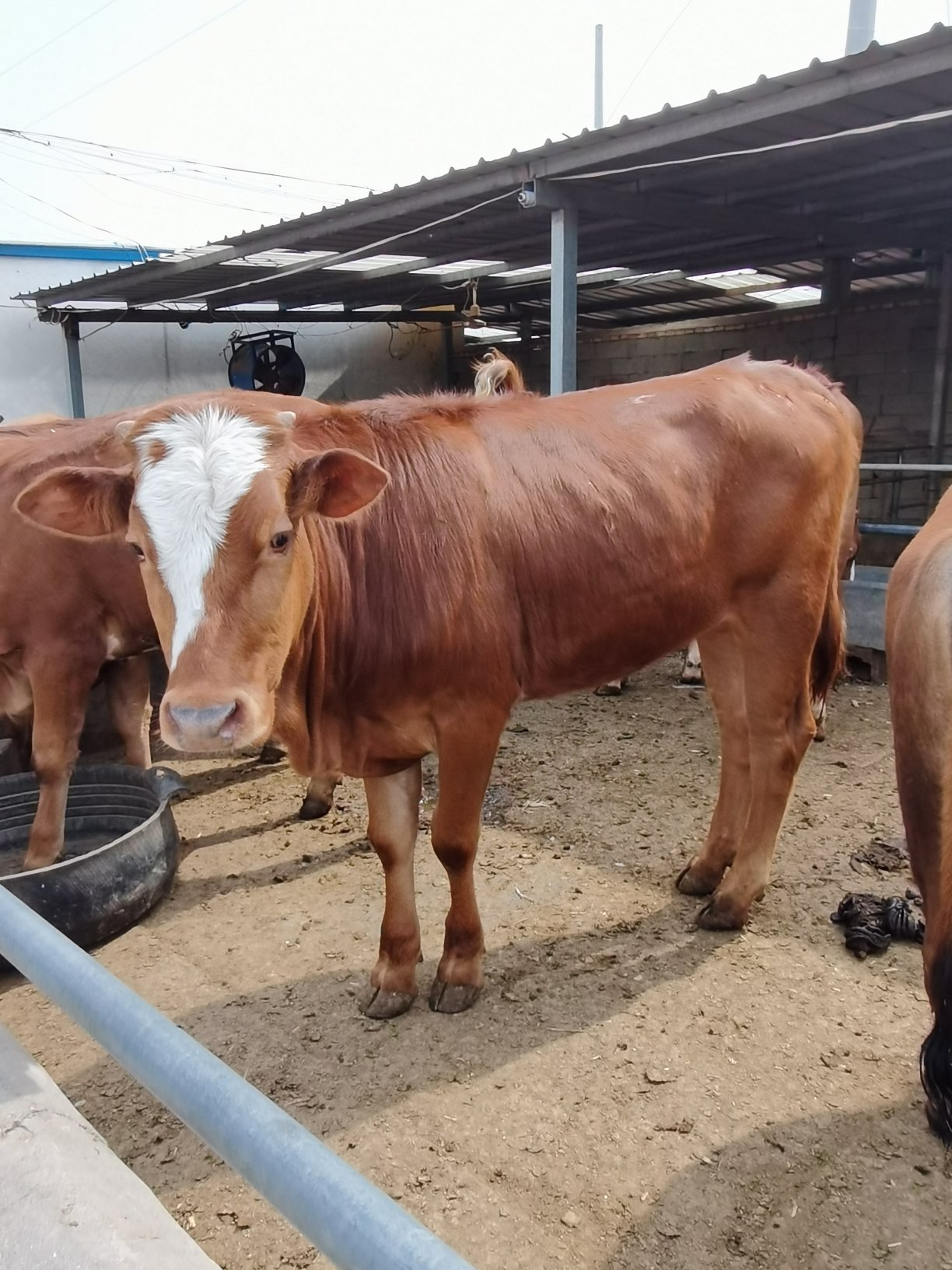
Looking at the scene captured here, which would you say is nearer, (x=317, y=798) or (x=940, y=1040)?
(x=940, y=1040)

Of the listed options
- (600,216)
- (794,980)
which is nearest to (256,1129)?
(794,980)

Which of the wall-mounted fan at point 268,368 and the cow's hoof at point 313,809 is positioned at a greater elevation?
the wall-mounted fan at point 268,368

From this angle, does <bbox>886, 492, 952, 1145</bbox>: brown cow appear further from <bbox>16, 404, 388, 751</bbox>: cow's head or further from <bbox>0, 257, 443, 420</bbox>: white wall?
<bbox>0, 257, 443, 420</bbox>: white wall

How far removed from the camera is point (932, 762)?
6.89 feet

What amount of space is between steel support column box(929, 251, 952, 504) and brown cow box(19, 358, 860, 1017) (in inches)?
333

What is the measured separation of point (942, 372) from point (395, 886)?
1068 centimetres

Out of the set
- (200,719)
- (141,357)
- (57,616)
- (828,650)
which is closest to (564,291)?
(828,650)

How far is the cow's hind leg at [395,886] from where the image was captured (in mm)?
3066

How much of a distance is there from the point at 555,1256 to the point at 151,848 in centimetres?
217

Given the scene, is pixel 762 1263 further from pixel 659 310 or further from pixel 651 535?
pixel 659 310

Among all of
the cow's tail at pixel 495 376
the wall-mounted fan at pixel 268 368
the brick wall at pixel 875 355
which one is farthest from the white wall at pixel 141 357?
the cow's tail at pixel 495 376

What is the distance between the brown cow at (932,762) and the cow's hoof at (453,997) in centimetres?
137

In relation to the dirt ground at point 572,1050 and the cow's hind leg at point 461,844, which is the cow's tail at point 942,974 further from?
the cow's hind leg at point 461,844

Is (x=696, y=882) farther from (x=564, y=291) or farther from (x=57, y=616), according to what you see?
(x=564, y=291)
